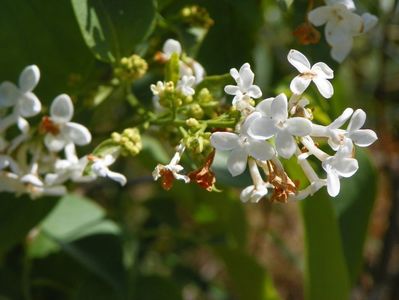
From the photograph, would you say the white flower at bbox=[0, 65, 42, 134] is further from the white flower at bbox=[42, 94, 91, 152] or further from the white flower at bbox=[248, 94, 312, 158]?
the white flower at bbox=[248, 94, 312, 158]

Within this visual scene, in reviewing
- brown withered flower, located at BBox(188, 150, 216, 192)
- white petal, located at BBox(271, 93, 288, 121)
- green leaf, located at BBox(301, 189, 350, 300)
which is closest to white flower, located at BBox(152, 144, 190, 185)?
brown withered flower, located at BBox(188, 150, 216, 192)

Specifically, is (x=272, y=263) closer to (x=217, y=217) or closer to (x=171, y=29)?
(x=217, y=217)

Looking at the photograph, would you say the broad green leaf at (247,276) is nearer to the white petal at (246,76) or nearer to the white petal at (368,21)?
the white petal at (368,21)

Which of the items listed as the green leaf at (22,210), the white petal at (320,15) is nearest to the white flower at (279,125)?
the white petal at (320,15)

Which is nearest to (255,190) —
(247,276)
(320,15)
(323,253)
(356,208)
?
(320,15)

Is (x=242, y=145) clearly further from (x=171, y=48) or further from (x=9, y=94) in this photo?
(x=9, y=94)
